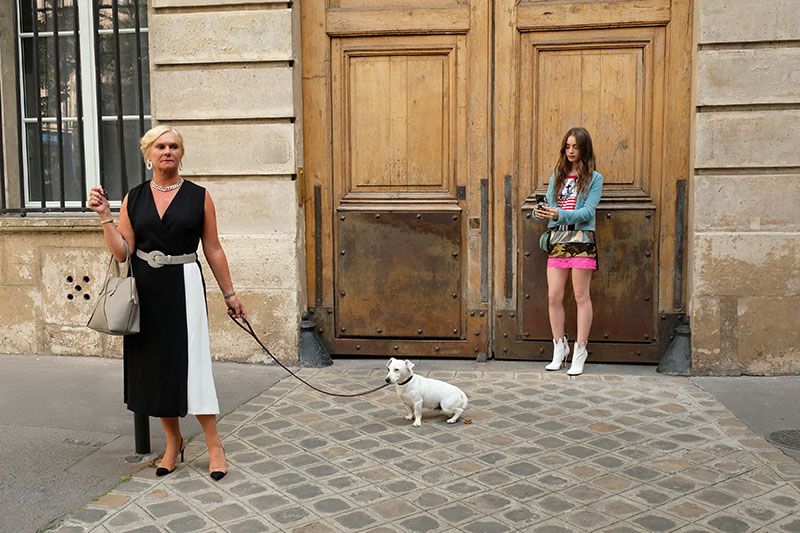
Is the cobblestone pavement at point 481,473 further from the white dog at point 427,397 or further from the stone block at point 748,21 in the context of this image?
the stone block at point 748,21

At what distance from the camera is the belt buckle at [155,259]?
4.30 m

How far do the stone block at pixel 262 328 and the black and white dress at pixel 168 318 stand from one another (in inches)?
98.5

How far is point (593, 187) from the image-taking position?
21.0 ft

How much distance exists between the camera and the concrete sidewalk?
391 cm

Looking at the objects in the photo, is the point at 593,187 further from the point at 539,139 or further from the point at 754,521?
the point at 754,521

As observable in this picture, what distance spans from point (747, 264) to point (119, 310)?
452 centimetres

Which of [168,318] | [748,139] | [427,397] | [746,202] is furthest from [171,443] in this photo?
[748,139]

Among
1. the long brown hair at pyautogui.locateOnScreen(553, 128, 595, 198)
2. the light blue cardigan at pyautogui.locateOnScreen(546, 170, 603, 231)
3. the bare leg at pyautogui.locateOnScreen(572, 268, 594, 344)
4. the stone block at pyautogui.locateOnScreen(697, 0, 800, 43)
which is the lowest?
the bare leg at pyautogui.locateOnScreen(572, 268, 594, 344)

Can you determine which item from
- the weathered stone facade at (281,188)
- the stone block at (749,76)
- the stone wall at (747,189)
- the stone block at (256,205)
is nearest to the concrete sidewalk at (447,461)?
the stone wall at (747,189)

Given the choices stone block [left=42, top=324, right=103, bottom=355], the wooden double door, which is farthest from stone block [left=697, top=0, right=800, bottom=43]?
stone block [left=42, top=324, right=103, bottom=355]

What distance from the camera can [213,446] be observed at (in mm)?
4484

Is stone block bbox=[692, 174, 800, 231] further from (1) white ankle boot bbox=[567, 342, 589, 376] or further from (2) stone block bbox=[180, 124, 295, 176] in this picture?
(2) stone block bbox=[180, 124, 295, 176]

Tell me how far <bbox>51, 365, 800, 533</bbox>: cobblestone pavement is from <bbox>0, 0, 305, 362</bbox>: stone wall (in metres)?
1.15

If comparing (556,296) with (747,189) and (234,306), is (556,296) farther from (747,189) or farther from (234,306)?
(234,306)
